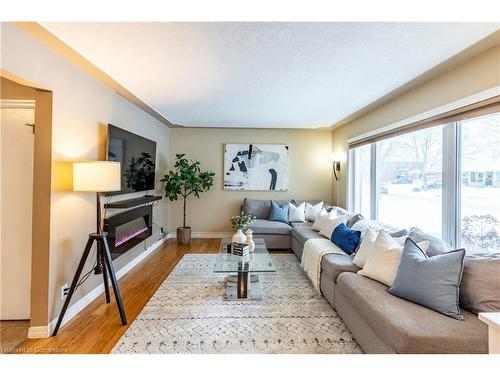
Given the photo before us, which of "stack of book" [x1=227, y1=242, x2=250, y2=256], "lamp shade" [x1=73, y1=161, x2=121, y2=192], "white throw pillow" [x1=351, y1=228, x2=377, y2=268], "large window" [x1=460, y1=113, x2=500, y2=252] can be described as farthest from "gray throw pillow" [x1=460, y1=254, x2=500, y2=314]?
"lamp shade" [x1=73, y1=161, x2=121, y2=192]

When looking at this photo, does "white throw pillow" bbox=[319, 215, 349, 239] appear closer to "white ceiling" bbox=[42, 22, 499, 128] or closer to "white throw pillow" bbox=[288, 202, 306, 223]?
"white throw pillow" bbox=[288, 202, 306, 223]

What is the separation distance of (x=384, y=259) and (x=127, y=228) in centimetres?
308

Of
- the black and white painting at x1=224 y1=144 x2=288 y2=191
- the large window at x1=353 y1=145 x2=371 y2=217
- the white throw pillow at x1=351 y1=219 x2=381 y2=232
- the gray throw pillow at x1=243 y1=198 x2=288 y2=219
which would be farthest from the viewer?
the black and white painting at x1=224 y1=144 x2=288 y2=191

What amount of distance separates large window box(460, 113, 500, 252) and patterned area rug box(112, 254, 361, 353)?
1476mm

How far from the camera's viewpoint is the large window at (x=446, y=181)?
2193 mm

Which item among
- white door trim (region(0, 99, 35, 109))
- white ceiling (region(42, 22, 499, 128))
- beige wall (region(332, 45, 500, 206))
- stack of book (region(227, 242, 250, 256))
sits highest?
white ceiling (region(42, 22, 499, 128))

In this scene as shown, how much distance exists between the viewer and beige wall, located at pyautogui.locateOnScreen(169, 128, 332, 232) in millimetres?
5562

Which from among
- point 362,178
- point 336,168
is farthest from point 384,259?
point 336,168

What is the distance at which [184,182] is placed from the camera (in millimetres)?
5082

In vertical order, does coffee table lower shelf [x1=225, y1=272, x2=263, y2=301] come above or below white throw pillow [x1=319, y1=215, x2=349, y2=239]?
below

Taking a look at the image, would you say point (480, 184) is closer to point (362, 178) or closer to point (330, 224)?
point (330, 224)
